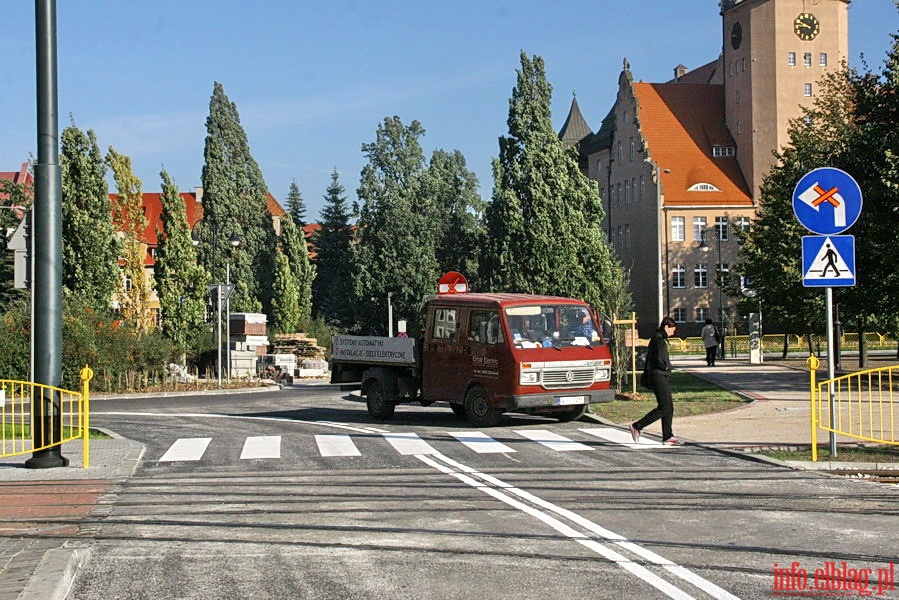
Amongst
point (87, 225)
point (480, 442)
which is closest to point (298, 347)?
point (87, 225)

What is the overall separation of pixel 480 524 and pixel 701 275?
272ft

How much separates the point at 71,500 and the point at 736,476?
656cm

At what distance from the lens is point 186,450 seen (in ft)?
51.7

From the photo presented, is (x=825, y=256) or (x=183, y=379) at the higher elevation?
(x=825, y=256)

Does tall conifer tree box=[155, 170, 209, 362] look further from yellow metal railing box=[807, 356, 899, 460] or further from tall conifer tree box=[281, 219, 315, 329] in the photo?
yellow metal railing box=[807, 356, 899, 460]

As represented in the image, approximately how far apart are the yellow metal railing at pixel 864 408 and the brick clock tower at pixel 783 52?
2758 inches

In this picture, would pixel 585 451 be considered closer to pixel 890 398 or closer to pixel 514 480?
pixel 514 480

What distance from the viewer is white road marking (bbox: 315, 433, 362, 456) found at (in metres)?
14.8

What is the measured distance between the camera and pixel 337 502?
1029cm

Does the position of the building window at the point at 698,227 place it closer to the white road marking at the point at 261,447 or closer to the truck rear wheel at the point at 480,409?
the truck rear wheel at the point at 480,409

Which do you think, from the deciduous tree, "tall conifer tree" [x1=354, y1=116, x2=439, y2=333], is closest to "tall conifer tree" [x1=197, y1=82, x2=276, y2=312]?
"tall conifer tree" [x1=354, y1=116, x2=439, y2=333]

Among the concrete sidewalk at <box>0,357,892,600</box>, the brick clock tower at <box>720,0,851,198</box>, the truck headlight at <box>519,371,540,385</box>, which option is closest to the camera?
the concrete sidewalk at <box>0,357,892,600</box>

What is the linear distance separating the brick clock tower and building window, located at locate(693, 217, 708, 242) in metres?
7.49

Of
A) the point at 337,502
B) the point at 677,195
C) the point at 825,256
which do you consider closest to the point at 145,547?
the point at 337,502
